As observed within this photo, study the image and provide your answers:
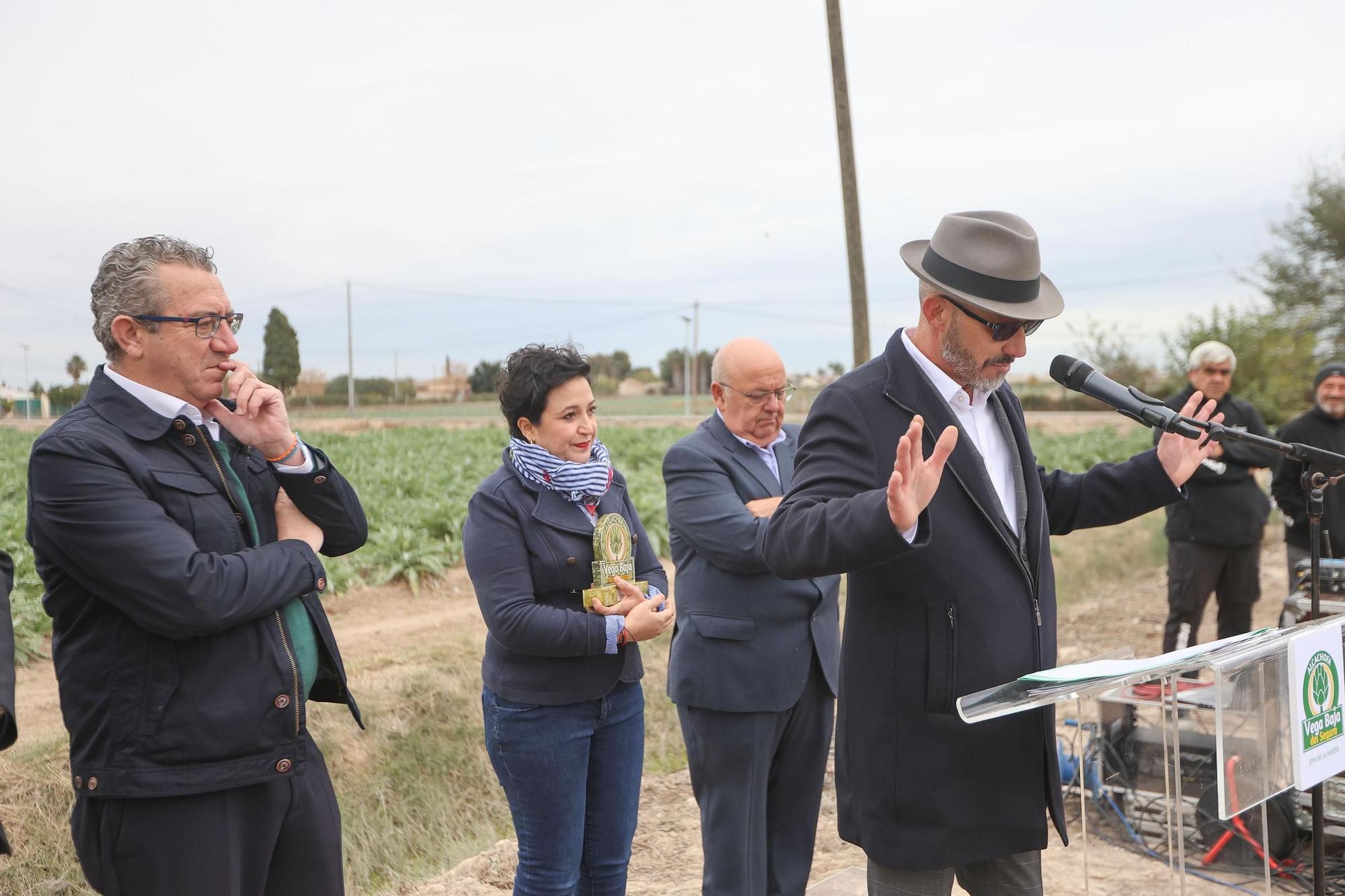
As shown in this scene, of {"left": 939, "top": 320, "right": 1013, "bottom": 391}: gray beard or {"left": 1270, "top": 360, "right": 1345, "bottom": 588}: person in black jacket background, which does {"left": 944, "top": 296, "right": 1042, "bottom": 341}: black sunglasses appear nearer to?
{"left": 939, "top": 320, "right": 1013, "bottom": 391}: gray beard

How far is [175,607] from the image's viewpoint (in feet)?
7.52

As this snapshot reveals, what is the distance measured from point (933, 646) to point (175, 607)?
1713mm

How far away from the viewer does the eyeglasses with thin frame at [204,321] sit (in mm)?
2469

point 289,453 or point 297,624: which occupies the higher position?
point 289,453

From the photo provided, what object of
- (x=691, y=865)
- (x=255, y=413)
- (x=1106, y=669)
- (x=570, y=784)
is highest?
(x=255, y=413)

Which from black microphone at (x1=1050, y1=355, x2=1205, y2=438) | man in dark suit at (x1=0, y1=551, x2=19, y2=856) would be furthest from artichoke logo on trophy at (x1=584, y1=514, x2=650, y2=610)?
man in dark suit at (x1=0, y1=551, x2=19, y2=856)

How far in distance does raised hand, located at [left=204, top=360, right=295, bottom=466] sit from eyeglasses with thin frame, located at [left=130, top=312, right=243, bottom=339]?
0.27 ft

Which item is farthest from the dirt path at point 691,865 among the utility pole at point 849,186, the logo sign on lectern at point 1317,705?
the utility pole at point 849,186

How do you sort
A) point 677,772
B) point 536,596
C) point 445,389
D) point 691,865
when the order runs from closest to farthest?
point 536,596 → point 691,865 → point 677,772 → point 445,389

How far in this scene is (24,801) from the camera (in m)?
4.73

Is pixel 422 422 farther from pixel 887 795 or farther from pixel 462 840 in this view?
pixel 887 795

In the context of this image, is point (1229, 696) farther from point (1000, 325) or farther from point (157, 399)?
point (157, 399)

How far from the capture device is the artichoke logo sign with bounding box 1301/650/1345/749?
2787 millimetres

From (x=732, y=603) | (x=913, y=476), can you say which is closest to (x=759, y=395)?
(x=732, y=603)
